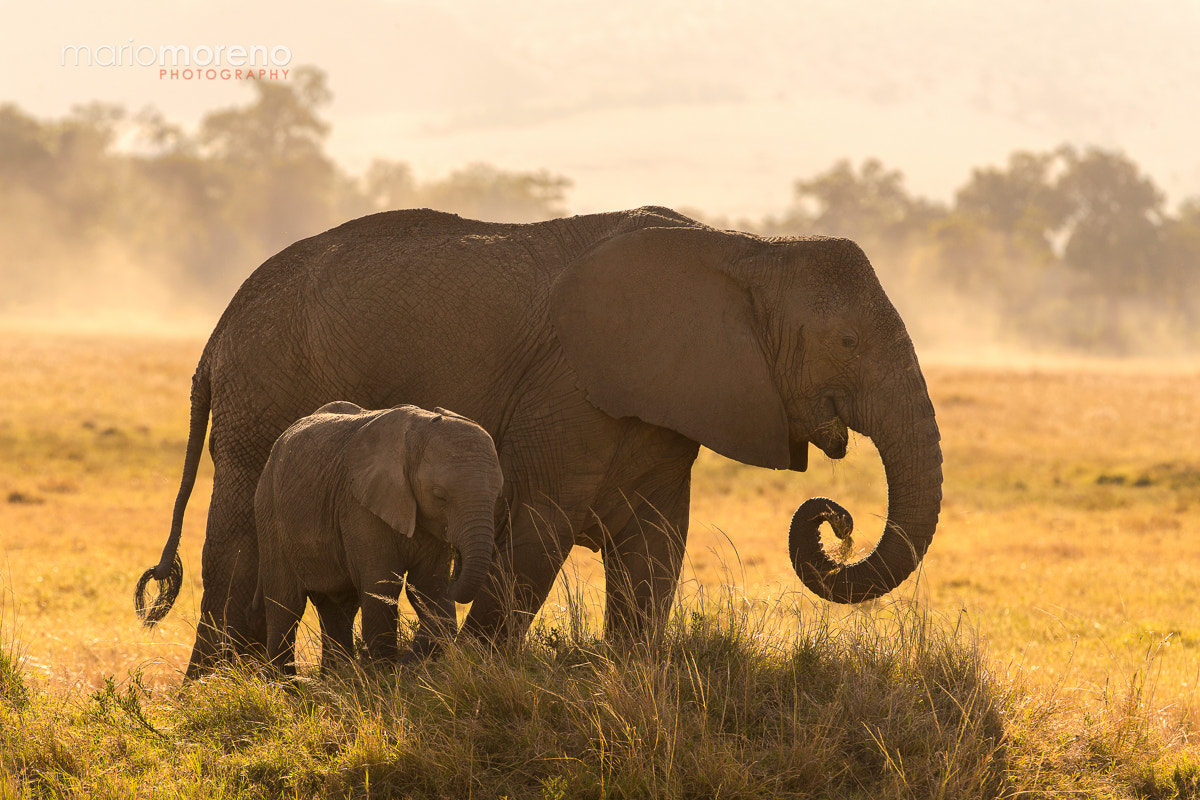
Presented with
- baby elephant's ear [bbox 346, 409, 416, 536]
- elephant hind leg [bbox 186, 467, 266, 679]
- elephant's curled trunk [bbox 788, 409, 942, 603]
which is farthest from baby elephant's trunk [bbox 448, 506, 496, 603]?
elephant hind leg [bbox 186, 467, 266, 679]

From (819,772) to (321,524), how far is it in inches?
105

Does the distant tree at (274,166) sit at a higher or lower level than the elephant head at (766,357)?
higher

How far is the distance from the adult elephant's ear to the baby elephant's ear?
132 centimetres

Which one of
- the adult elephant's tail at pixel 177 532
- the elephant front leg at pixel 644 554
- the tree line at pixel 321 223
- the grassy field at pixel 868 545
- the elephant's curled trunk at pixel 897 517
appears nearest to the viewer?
the elephant's curled trunk at pixel 897 517

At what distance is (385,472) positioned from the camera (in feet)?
19.4

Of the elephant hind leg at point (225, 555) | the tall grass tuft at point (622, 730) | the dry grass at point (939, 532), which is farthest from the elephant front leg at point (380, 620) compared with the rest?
the elephant hind leg at point (225, 555)

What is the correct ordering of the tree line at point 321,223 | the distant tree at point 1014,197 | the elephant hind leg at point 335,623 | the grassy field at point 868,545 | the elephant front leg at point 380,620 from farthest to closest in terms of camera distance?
the distant tree at point 1014,197, the tree line at point 321,223, the grassy field at point 868,545, the elephant hind leg at point 335,623, the elephant front leg at point 380,620

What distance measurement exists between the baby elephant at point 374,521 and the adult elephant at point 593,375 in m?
0.52

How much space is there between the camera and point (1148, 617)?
1127 centimetres

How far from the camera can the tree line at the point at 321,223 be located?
8231 cm

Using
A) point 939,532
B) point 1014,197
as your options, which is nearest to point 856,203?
point 1014,197

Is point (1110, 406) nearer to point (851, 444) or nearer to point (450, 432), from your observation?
point (851, 444)

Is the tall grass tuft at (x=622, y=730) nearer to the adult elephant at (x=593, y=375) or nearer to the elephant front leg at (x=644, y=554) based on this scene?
the adult elephant at (x=593, y=375)

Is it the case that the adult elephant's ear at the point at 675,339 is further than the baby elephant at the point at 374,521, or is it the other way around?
the adult elephant's ear at the point at 675,339
